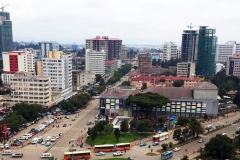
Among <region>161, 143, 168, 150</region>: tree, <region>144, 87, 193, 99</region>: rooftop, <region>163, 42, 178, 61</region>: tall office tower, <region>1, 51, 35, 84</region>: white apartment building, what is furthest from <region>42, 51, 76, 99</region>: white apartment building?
<region>163, 42, 178, 61</region>: tall office tower

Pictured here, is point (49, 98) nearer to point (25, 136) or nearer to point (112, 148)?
point (25, 136)

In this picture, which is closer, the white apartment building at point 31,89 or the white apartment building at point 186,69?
the white apartment building at point 31,89

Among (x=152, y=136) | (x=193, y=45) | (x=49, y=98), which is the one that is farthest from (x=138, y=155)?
(x=193, y=45)

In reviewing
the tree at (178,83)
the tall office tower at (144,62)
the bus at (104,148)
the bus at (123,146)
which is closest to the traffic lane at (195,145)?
the bus at (123,146)

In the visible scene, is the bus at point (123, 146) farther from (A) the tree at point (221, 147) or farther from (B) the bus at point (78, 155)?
(A) the tree at point (221, 147)

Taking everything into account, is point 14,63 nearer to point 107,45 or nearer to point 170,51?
point 107,45
